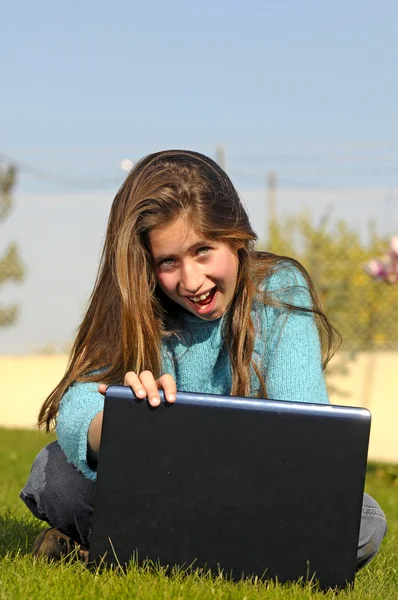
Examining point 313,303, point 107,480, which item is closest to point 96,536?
point 107,480

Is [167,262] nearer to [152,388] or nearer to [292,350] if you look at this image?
[292,350]

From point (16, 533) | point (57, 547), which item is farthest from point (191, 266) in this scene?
point (16, 533)

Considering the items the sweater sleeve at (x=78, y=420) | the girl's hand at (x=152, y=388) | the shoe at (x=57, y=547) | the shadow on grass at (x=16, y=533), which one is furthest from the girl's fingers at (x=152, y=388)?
the shadow on grass at (x=16, y=533)

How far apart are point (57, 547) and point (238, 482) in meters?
0.75

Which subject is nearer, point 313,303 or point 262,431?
point 262,431

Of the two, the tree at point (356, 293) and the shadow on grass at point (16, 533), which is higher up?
the tree at point (356, 293)

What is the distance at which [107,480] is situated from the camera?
2496mm

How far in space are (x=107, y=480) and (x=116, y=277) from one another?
791 millimetres

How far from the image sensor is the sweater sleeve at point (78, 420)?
110 inches

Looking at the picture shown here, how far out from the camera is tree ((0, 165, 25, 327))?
36.4 feet

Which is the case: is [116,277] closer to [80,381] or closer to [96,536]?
[80,381]

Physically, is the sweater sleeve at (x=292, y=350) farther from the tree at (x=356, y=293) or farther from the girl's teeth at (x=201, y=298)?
the tree at (x=356, y=293)

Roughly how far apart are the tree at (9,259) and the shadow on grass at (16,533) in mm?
7572

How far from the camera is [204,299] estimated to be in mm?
3072
